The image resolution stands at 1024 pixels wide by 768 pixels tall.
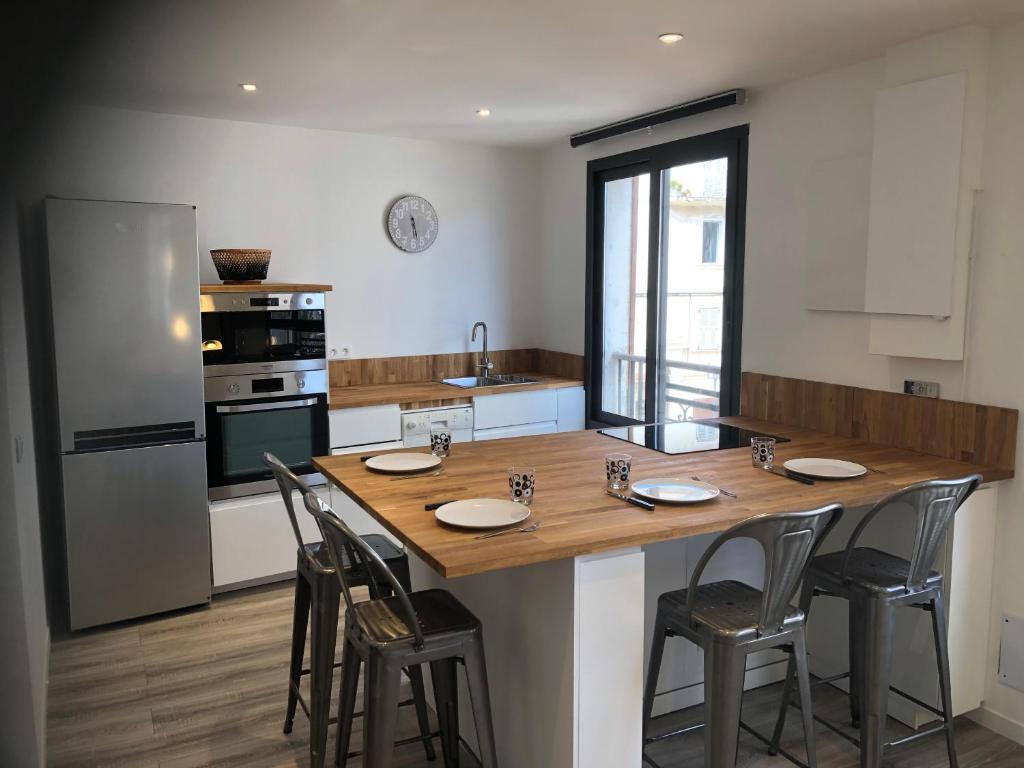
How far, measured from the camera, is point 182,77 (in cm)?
343

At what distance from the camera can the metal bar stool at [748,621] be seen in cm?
206

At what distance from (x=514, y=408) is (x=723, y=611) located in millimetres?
2686

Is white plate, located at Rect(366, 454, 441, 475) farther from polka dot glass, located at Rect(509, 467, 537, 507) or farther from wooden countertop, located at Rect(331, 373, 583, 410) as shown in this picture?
wooden countertop, located at Rect(331, 373, 583, 410)

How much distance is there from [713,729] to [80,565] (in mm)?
2842

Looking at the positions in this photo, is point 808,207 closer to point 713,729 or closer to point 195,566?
point 713,729

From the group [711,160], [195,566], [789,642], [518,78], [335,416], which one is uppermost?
[518,78]

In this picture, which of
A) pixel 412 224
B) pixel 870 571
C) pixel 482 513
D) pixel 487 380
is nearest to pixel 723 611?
pixel 870 571

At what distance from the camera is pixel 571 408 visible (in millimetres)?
5098

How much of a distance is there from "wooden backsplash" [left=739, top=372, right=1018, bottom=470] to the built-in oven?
214 centimetres

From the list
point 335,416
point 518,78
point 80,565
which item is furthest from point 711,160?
point 80,565

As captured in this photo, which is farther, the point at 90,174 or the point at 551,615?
the point at 90,174

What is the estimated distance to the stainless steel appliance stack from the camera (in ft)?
13.0

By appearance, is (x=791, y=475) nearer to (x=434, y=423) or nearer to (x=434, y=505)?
(x=434, y=505)

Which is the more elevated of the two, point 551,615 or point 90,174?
point 90,174
